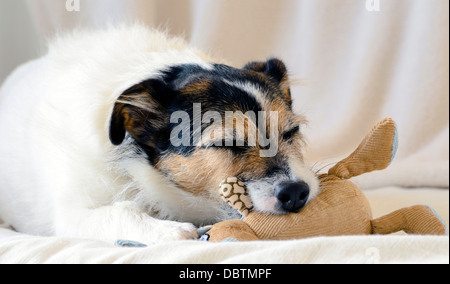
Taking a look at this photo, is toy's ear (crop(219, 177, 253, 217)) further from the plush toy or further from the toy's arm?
the toy's arm

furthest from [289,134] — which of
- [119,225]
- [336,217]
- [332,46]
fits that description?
[332,46]

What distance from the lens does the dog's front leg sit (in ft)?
4.55

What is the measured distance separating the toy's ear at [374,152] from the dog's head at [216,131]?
0.09 meters

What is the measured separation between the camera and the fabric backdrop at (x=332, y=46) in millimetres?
2590

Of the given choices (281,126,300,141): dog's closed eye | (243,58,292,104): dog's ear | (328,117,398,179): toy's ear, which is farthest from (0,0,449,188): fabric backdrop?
(328,117,398,179): toy's ear

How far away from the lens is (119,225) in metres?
1.47

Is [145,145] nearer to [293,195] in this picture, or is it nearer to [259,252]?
[293,195]

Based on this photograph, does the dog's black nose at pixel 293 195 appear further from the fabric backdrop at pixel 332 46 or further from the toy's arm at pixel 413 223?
the fabric backdrop at pixel 332 46

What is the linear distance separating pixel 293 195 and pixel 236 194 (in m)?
0.13

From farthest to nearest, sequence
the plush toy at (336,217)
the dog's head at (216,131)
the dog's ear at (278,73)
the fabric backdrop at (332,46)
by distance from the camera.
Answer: the fabric backdrop at (332,46) → the dog's ear at (278,73) → the dog's head at (216,131) → the plush toy at (336,217)

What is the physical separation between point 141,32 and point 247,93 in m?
0.64

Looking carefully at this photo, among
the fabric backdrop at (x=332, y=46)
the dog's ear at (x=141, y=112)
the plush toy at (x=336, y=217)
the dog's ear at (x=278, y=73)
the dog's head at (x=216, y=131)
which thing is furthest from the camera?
the fabric backdrop at (x=332, y=46)

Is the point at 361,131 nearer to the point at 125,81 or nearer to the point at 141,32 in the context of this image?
the point at 141,32

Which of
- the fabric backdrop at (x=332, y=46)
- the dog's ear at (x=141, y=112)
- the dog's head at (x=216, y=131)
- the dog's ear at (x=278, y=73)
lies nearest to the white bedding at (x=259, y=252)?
the dog's head at (x=216, y=131)
